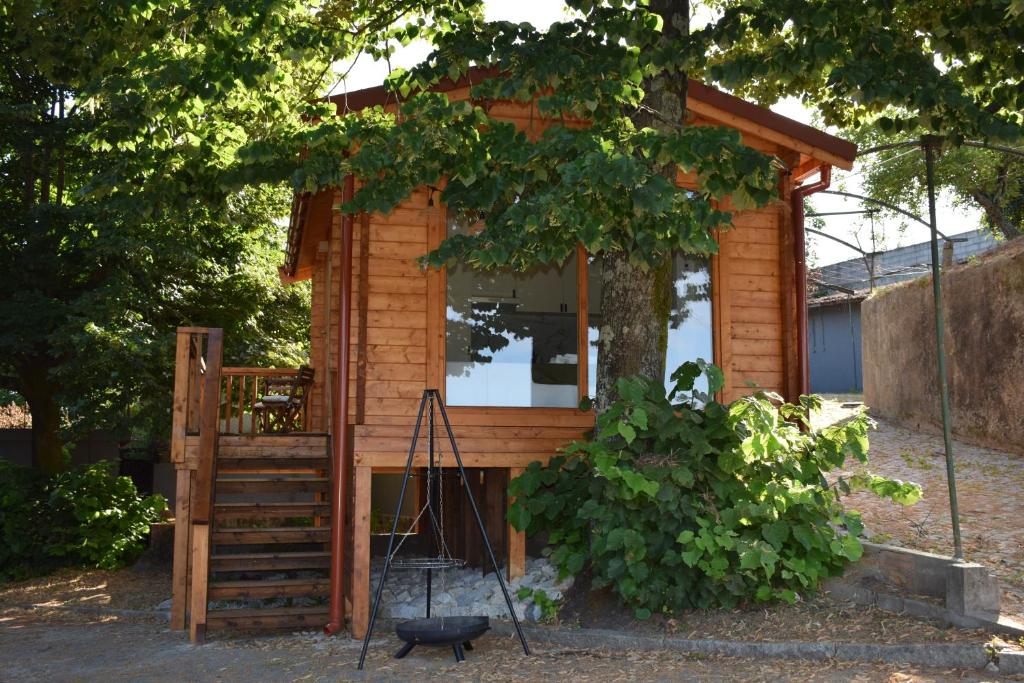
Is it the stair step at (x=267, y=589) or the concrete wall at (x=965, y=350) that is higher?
the concrete wall at (x=965, y=350)

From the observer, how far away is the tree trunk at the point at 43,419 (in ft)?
43.1

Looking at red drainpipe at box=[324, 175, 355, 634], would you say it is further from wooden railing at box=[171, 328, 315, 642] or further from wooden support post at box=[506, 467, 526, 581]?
wooden support post at box=[506, 467, 526, 581]

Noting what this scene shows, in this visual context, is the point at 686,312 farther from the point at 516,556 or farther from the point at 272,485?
the point at 272,485

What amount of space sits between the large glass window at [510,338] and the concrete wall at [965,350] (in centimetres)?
613

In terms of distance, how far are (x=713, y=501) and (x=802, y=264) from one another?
274 cm

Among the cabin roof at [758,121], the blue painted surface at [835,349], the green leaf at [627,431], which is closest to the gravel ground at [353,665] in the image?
the green leaf at [627,431]

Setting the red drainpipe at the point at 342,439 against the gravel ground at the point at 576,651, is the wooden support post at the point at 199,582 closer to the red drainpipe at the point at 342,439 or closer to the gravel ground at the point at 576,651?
the gravel ground at the point at 576,651

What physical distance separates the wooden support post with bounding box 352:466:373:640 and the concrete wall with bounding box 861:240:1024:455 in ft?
25.8

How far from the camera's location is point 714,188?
6363mm

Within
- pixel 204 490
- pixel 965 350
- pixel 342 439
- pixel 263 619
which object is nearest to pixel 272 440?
pixel 204 490

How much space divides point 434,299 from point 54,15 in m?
4.81

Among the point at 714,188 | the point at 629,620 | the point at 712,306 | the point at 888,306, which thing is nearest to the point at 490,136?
the point at 714,188

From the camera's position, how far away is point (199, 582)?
7.86 metres

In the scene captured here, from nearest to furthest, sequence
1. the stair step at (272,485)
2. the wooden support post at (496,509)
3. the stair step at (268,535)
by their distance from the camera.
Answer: the stair step at (268,535) < the stair step at (272,485) < the wooden support post at (496,509)
